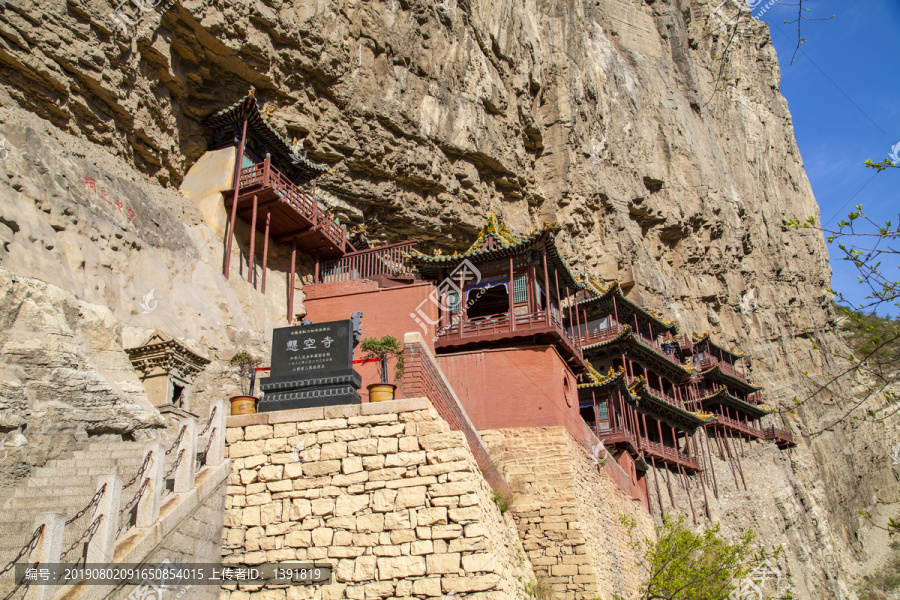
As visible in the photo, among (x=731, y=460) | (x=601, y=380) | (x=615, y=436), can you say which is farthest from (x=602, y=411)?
(x=731, y=460)

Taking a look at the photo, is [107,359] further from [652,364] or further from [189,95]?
[652,364]

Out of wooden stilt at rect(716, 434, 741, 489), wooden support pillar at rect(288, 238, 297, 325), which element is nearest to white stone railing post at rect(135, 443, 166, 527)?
wooden support pillar at rect(288, 238, 297, 325)

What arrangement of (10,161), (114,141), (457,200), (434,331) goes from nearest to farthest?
(10,161) < (114,141) < (434,331) < (457,200)

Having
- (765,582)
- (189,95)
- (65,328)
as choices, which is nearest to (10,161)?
(65,328)

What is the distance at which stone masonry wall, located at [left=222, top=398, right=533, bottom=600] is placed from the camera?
23.3ft

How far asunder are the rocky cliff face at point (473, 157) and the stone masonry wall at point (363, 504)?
12.0 ft

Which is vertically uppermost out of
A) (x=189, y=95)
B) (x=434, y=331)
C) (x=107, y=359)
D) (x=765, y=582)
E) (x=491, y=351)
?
(x=189, y=95)

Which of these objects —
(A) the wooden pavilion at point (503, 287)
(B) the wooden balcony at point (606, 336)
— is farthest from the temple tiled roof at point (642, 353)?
(A) the wooden pavilion at point (503, 287)

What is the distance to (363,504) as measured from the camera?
24.4 feet

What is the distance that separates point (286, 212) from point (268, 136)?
272 centimetres

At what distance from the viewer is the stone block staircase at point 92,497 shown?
17.8 feet

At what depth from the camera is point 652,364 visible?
3144cm

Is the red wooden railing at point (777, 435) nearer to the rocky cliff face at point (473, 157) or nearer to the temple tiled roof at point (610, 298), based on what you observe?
the rocky cliff face at point (473, 157)

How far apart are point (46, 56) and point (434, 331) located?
11221 millimetres
